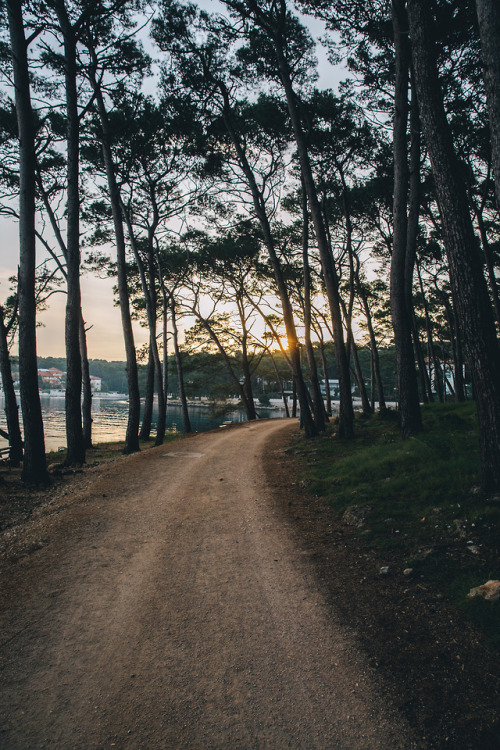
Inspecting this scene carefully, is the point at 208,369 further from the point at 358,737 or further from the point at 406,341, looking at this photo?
the point at 358,737

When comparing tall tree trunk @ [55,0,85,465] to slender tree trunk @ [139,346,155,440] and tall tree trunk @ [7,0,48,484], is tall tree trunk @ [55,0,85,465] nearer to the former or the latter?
tall tree trunk @ [7,0,48,484]

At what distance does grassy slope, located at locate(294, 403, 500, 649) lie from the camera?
3.56 meters

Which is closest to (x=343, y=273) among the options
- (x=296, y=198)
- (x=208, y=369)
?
(x=296, y=198)

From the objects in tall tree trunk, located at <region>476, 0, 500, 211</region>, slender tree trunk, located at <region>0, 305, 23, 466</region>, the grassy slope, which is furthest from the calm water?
tall tree trunk, located at <region>476, 0, 500, 211</region>

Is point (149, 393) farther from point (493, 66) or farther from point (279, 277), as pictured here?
point (493, 66)

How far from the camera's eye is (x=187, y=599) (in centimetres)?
353

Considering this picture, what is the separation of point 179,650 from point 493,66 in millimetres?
7520

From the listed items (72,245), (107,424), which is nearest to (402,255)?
(72,245)

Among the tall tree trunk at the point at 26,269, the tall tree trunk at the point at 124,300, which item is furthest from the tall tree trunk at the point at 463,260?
the tall tree trunk at the point at 124,300

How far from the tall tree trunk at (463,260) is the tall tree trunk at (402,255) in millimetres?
4124

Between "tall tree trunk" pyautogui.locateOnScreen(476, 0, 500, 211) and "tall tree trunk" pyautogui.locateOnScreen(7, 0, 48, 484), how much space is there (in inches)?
371

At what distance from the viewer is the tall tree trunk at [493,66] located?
4543 mm

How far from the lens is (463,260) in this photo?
5156 mm

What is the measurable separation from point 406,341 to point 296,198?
40.8ft
